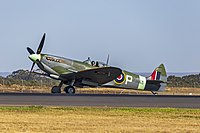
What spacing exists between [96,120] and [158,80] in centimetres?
2718

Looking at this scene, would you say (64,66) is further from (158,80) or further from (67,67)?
(158,80)

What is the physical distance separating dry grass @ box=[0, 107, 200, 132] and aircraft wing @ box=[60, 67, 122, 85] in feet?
55.2

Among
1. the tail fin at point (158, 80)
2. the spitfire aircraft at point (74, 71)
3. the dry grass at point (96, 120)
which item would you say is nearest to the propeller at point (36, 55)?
the spitfire aircraft at point (74, 71)

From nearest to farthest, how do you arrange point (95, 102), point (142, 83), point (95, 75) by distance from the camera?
point (95, 102)
point (95, 75)
point (142, 83)

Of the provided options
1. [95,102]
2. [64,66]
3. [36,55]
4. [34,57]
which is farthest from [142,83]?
[95,102]

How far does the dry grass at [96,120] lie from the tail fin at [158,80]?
21.7 metres

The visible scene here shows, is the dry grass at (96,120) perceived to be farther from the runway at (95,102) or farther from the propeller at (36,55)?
the propeller at (36,55)

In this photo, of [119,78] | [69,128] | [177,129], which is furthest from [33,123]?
[119,78]

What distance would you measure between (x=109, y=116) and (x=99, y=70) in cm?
1975

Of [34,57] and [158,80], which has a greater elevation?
[34,57]

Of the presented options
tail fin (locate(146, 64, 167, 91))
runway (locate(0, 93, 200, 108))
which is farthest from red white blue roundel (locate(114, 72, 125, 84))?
runway (locate(0, 93, 200, 108))

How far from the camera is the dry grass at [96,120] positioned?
15.7 meters

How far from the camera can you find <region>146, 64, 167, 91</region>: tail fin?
44.2m

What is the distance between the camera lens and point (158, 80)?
146 feet
